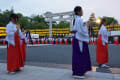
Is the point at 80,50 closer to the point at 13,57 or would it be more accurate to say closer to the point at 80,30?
the point at 80,30

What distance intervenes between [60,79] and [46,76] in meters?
0.47

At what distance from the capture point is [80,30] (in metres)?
3.76

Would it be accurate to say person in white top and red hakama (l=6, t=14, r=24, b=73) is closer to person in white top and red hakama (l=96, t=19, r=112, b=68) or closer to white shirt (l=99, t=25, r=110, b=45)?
person in white top and red hakama (l=96, t=19, r=112, b=68)

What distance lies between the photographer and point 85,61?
381cm

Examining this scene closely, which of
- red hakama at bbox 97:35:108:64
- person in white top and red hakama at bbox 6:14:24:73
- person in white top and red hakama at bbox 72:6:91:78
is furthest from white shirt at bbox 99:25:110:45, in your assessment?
person in white top and red hakama at bbox 6:14:24:73

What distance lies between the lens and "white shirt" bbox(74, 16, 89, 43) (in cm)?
377

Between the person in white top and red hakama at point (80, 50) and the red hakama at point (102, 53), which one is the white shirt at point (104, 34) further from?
the person in white top and red hakama at point (80, 50)

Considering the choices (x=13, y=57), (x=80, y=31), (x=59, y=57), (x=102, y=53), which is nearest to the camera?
(x=80, y=31)

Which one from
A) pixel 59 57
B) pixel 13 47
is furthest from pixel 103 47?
pixel 59 57

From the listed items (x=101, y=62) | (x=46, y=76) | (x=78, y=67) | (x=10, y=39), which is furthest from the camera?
(x=101, y=62)

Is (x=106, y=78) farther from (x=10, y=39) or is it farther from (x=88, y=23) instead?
(x=10, y=39)

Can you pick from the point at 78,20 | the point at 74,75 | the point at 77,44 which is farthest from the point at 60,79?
the point at 78,20

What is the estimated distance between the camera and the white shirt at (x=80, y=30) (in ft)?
12.4

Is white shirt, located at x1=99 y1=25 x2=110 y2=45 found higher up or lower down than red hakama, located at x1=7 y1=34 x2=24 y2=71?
higher up
